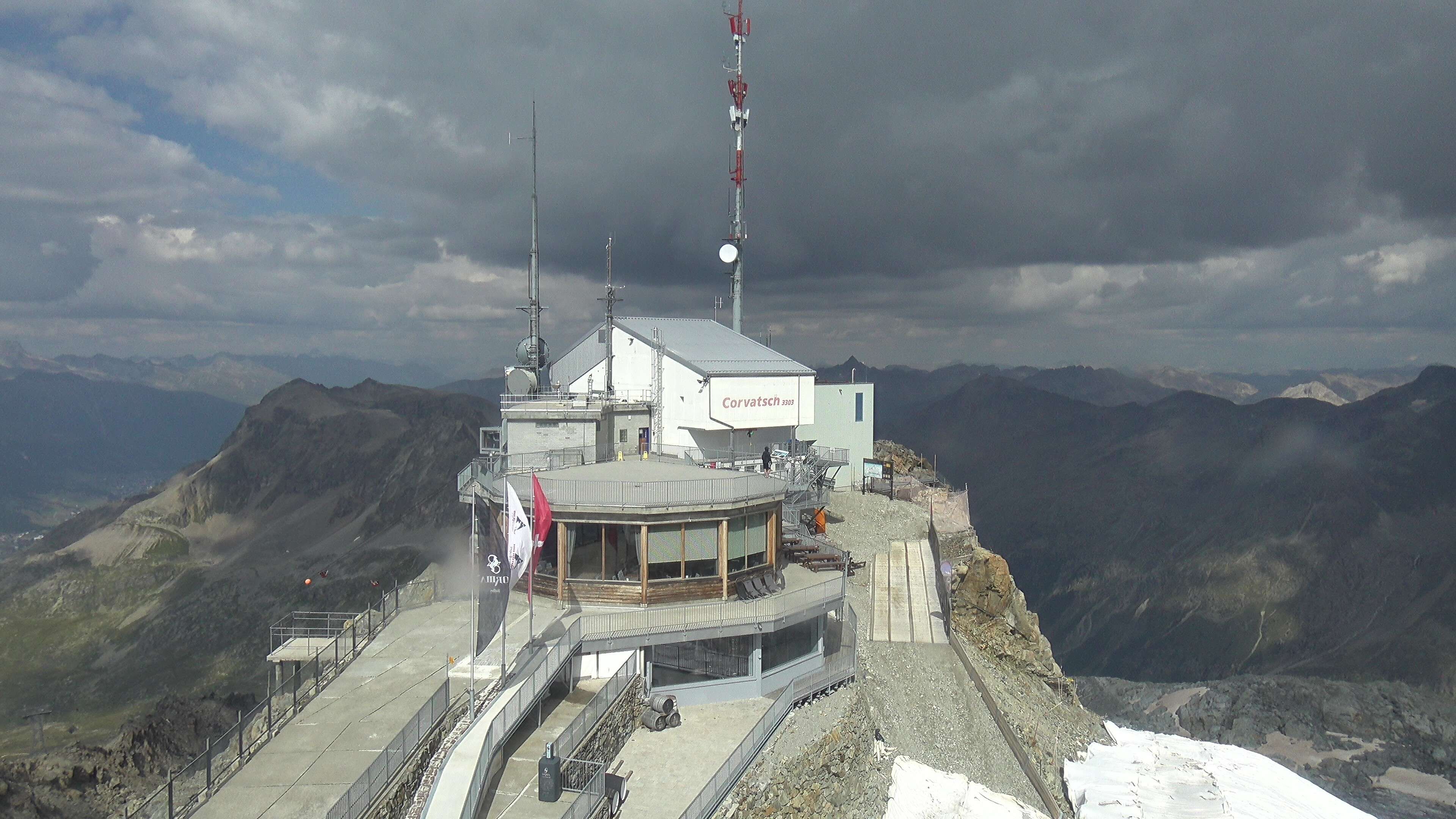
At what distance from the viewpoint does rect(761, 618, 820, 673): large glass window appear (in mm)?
23078

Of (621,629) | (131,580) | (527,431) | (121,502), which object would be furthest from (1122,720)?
(121,502)

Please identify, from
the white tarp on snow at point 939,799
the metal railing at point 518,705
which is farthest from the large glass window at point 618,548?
the white tarp on snow at point 939,799

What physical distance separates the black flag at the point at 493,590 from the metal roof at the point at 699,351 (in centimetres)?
1601

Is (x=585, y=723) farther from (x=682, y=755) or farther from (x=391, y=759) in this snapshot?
(x=391, y=759)

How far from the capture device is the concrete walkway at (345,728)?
15.1 m

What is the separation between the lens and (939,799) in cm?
2459

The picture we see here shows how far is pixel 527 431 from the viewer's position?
1426 inches

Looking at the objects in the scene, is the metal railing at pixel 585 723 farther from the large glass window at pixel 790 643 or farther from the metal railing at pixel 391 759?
the large glass window at pixel 790 643

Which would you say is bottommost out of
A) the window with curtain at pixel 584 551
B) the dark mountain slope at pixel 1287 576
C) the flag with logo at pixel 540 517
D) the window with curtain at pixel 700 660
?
the dark mountain slope at pixel 1287 576

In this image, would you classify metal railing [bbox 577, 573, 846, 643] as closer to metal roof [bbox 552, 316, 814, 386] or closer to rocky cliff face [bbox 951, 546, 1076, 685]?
rocky cliff face [bbox 951, 546, 1076, 685]

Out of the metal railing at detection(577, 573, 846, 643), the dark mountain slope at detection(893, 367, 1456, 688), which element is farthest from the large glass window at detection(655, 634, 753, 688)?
the dark mountain slope at detection(893, 367, 1456, 688)

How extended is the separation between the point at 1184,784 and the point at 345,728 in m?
32.7

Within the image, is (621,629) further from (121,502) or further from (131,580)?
(121,502)

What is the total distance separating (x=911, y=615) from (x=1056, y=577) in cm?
15859
